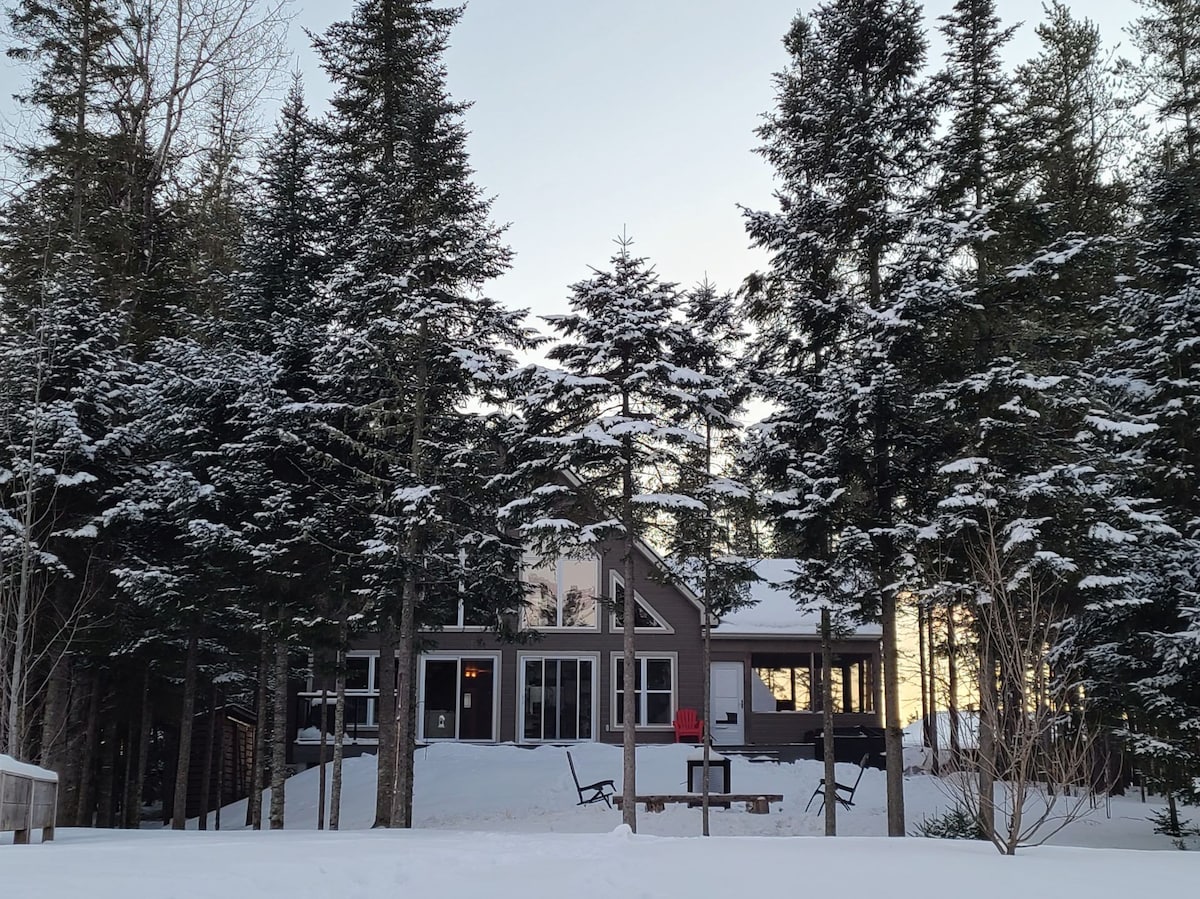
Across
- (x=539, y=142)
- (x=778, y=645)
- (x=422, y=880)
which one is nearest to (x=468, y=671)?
(x=778, y=645)

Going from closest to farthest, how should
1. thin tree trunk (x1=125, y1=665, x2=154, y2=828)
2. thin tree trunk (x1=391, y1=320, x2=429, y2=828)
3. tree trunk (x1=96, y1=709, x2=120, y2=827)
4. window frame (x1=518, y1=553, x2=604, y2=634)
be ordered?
thin tree trunk (x1=391, y1=320, x2=429, y2=828), thin tree trunk (x1=125, y1=665, x2=154, y2=828), tree trunk (x1=96, y1=709, x2=120, y2=827), window frame (x1=518, y1=553, x2=604, y2=634)

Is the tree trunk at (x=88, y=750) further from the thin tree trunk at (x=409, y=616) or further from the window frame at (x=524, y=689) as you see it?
the window frame at (x=524, y=689)

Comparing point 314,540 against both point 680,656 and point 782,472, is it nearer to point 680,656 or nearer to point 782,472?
point 782,472

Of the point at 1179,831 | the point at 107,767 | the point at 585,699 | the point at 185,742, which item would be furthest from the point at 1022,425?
the point at 107,767

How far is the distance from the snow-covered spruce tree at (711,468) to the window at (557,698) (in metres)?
10.1

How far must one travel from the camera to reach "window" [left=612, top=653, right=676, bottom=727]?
27891 mm

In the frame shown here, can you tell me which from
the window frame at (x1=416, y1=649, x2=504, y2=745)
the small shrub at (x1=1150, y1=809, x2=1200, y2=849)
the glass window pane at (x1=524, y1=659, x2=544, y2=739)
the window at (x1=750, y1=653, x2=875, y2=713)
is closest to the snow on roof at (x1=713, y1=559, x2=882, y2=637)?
the window at (x1=750, y1=653, x2=875, y2=713)

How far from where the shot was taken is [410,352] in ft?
53.8

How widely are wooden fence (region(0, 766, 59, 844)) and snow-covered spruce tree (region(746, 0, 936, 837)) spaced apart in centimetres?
1036

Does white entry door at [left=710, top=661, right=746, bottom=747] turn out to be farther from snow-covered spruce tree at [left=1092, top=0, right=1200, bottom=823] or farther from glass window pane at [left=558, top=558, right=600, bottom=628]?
snow-covered spruce tree at [left=1092, top=0, right=1200, bottom=823]

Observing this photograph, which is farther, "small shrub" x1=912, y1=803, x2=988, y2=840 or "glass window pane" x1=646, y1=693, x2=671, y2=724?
"glass window pane" x1=646, y1=693, x2=671, y2=724

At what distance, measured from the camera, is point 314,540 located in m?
15.7

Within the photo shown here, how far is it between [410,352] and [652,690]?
15.0 m

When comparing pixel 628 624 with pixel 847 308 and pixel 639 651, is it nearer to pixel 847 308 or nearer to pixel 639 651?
pixel 847 308
